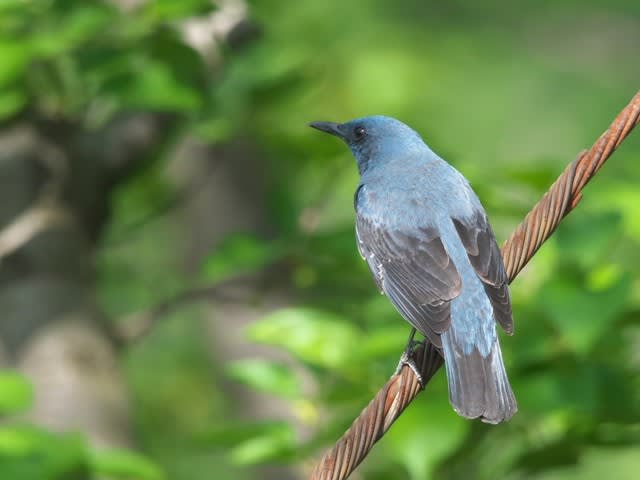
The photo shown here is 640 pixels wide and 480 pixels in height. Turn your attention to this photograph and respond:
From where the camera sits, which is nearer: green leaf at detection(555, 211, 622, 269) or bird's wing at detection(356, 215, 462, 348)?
bird's wing at detection(356, 215, 462, 348)

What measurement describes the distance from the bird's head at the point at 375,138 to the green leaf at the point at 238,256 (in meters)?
0.51

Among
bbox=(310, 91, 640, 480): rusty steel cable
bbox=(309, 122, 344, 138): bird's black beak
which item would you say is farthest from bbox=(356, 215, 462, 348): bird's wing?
bbox=(309, 122, 344, 138): bird's black beak

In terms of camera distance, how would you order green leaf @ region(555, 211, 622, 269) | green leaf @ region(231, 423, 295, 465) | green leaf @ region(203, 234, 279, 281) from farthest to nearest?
green leaf @ region(203, 234, 279, 281), green leaf @ region(555, 211, 622, 269), green leaf @ region(231, 423, 295, 465)

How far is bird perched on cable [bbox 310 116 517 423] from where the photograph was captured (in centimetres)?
312

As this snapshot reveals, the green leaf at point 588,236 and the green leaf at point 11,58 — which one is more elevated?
the green leaf at point 11,58

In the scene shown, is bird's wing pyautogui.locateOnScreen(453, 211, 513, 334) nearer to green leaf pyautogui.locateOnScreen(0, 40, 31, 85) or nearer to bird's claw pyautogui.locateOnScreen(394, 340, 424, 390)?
bird's claw pyautogui.locateOnScreen(394, 340, 424, 390)

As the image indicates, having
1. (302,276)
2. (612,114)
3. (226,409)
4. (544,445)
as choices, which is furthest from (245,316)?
(612,114)

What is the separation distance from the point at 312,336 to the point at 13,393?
97cm

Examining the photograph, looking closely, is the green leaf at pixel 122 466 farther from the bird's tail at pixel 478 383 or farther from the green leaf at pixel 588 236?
the green leaf at pixel 588 236

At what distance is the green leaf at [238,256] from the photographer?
181 inches

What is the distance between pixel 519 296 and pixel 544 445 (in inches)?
22.0

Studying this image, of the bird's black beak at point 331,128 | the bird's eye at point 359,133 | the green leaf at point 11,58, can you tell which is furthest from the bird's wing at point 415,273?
the green leaf at point 11,58

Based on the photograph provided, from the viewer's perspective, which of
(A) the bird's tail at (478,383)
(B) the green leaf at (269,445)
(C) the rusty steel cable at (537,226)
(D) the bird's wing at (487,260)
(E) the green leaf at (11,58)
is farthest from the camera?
(E) the green leaf at (11,58)

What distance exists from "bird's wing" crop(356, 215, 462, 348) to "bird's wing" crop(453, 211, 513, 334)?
2.8 inches
